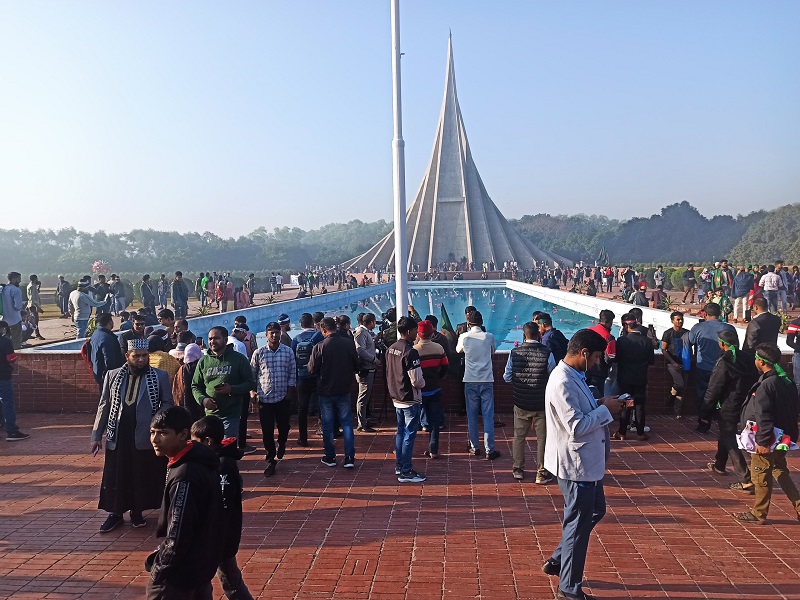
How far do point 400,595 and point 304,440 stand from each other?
112 inches

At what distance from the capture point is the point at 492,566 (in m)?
3.32

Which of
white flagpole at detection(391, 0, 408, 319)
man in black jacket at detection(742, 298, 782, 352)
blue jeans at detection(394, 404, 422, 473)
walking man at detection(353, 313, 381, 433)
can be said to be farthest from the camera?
white flagpole at detection(391, 0, 408, 319)

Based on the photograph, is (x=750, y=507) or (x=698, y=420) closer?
(x=750, y=507)

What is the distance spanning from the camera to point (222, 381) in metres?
4.49

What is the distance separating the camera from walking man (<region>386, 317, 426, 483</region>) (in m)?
4.63

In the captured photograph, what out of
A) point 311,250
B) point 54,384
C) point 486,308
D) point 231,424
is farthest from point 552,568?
point 311,250

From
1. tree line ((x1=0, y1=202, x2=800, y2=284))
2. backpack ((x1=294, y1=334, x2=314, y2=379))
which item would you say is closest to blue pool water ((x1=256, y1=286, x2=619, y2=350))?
backpack ((x1=294, y1=334, x2=314, y2=379))

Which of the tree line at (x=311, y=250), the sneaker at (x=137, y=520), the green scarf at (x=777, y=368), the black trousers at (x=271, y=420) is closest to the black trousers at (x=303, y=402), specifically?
the black trousers at (x=271, y=420)

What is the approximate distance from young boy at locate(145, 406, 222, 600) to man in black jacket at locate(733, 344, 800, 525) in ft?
10.0

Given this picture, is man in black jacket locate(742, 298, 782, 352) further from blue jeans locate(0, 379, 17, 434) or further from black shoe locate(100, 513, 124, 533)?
blue jeans locate(0, 379, 17, 434)

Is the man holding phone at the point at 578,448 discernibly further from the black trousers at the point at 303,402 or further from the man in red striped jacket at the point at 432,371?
the black trousers at the point at 303,402

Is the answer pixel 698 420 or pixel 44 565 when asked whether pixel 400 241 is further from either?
pixel 44 565

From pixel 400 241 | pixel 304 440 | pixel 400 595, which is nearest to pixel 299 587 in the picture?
pixel 400 595

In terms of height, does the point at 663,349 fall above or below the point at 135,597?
above
